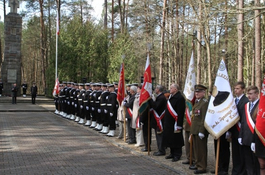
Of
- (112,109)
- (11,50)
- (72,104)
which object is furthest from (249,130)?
(11,50)

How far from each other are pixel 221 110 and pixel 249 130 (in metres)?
0.88

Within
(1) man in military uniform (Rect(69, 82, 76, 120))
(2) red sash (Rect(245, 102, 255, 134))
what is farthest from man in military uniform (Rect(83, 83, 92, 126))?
(2) red sash (Rect(245, 102, 255, 134))

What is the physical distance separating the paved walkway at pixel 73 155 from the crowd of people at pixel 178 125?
461 mm

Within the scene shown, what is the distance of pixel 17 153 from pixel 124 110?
387 centimetres

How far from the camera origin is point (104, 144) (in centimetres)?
1091

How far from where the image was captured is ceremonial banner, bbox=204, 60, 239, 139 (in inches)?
255

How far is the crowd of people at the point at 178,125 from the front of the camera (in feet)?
19.7

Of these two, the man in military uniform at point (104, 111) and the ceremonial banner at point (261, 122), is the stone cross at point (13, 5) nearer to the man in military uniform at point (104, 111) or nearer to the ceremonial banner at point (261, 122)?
the man in military uniform at point (104, 111)

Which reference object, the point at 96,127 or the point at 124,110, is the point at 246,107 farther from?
the point at 96,127

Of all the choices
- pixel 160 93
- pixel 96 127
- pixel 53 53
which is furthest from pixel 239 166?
pixel 53 53

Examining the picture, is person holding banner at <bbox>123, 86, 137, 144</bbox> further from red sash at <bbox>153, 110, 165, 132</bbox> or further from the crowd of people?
red sash at <bbox>153, 110, 165, 132</bbox>

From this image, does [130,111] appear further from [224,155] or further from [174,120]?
[224,155]

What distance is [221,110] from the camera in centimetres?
659

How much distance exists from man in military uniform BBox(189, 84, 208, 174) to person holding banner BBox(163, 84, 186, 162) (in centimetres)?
89
